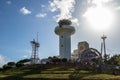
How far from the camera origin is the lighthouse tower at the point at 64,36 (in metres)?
67.9

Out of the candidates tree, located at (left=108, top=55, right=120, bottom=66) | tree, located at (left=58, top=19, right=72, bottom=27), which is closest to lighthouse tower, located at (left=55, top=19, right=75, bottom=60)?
tree, located at (left=58, top=19, right=72, bottom=27)

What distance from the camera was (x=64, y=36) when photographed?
6919 centimetres

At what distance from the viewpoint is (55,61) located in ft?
185

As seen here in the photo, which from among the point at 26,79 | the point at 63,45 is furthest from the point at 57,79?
the point at 63,45

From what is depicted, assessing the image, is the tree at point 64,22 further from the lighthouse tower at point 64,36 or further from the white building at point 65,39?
the white building at point 65,39

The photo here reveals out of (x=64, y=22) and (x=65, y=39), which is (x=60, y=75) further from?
(x=64, y=22)

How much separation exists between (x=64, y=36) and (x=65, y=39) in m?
0.91

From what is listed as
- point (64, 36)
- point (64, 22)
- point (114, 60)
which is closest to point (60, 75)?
point (64, 36)

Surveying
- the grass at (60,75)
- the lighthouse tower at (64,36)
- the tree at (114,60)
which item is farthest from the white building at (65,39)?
the grass at (60,75)

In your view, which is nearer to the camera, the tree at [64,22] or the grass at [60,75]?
the grass at [60,75]

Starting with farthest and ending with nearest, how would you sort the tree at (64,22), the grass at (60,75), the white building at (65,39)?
the tree at (64,22) → the white building at (65,39) → the grass at (60,75)

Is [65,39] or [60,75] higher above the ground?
[65,39]

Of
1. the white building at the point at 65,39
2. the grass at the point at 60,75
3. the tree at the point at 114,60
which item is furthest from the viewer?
the white building at the point at 65,39

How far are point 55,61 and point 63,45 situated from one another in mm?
12754
